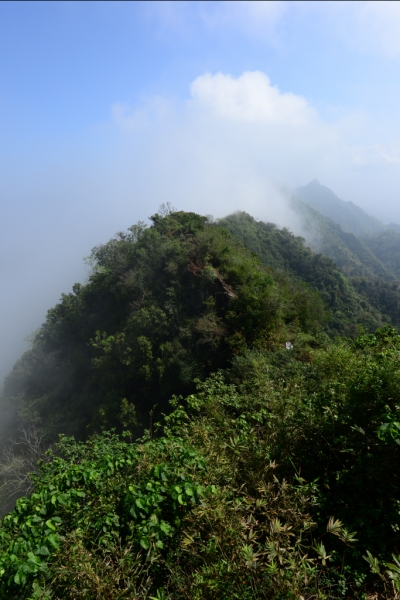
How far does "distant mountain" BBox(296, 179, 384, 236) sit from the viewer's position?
14852cm

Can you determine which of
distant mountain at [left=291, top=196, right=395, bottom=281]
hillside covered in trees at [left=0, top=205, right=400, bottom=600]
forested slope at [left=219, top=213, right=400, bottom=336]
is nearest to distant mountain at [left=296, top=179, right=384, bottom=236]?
distant mountain at [left=291, top=196, right=395, bottom=281]

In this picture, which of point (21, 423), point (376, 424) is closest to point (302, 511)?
point (376, 424)

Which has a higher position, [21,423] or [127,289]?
[127,289]

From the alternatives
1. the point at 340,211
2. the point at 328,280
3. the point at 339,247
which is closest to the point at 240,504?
the point at 328,280

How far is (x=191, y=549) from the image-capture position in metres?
3.04

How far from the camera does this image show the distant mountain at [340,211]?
14852 centimetres

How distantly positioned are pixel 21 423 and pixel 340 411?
85.9 feet

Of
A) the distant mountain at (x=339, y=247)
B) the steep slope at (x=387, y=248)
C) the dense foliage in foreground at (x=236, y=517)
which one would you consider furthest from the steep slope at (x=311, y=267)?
the steep slope at (x=387, y=248)

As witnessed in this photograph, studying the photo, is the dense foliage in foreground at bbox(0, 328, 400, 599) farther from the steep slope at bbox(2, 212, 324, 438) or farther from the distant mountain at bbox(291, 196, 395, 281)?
the distant mountain at bbox(291, 196, 395, 281)

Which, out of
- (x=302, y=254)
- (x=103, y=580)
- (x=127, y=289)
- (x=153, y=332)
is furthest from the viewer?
(x=302, y=254)

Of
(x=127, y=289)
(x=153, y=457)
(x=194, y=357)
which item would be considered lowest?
(x=194, y=357)

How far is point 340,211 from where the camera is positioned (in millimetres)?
167250

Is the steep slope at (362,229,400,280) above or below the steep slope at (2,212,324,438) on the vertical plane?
below

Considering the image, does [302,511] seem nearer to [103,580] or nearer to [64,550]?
[103,580]
